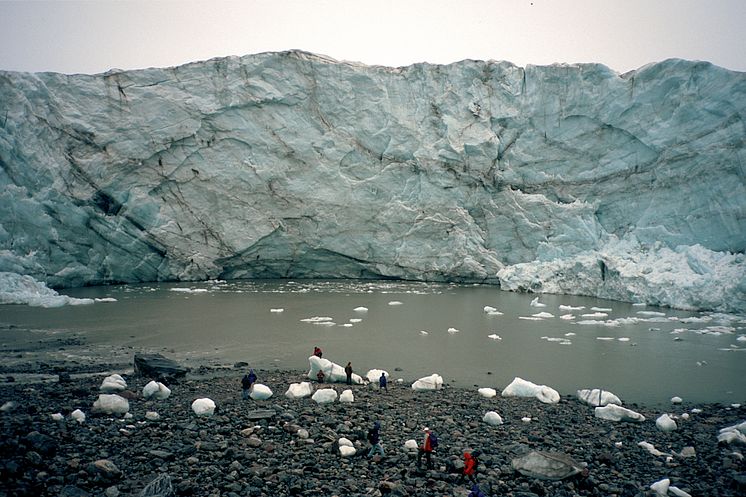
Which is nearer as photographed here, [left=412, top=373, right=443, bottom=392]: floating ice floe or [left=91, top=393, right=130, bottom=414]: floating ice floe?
[left=91, top=393, right=130, bottom=414]: floating ice floe

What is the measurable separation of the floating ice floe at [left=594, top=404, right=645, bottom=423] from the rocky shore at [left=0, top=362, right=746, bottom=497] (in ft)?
0.35

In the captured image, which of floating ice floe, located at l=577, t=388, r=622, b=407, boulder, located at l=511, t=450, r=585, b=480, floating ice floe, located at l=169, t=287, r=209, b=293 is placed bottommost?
floating ice floe, located at l=169, t=287, r=209, b=293

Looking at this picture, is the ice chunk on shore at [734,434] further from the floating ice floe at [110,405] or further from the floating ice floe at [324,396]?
the floating ice floe at [110,405]

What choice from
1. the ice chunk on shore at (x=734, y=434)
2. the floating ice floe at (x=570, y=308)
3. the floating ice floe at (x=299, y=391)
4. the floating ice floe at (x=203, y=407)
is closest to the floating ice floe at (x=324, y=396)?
the floating ice floe at (x=299, y=391)

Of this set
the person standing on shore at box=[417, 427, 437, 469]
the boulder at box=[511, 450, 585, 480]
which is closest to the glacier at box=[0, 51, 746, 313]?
the boulder at box=[511, 450, 585, 480]

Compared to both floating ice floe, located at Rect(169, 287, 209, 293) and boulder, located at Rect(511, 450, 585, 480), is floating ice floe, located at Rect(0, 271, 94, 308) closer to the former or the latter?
floating ice floe, located at Rect(169, 287, 209, 293)

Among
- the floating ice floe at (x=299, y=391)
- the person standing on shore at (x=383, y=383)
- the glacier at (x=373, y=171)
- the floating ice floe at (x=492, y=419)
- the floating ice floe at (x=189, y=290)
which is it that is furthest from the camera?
the glacier at (x=373, y=171)

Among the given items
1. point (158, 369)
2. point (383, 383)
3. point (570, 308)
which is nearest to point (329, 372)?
point (383, 383)

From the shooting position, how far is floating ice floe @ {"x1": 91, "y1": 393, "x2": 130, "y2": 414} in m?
5.70

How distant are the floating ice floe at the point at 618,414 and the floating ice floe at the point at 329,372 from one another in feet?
10.9

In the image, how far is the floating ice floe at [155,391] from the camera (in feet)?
21.7

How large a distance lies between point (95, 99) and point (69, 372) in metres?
16.3

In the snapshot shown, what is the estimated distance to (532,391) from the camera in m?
7.29

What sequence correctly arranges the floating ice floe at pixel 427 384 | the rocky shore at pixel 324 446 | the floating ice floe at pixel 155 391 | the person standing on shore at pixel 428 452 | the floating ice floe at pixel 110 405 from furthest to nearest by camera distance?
the floating ice floe at pixel 427 384, the floating ice floe at pixel 155 391, the floating ice floe at pixel 110 405, the person standing on shore at pixel 428 452, the rocky shore at pixel 324 446
